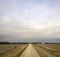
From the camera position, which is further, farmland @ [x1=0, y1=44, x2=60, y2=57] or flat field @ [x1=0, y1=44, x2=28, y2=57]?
flat field @ [x1=0, y1=44, x2=28, y2=57]

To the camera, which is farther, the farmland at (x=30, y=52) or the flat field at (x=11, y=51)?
the flat field at (x=11, y=51)

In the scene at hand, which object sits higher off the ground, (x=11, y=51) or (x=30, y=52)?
(x=11, y=51)

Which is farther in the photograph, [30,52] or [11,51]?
[11,51]
